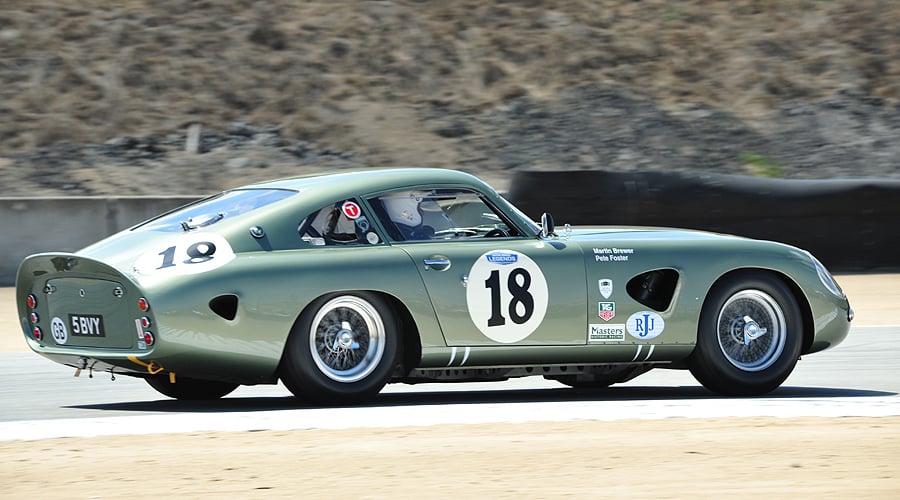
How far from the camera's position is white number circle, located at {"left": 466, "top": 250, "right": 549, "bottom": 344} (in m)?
7.36

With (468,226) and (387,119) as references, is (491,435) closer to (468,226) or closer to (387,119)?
(468,226)

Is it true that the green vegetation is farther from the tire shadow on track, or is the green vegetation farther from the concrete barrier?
the tire shadow on track

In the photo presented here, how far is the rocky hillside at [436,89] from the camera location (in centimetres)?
2388

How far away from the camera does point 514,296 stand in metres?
7.42

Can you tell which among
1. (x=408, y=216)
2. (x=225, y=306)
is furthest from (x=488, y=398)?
(x=225, y=306)

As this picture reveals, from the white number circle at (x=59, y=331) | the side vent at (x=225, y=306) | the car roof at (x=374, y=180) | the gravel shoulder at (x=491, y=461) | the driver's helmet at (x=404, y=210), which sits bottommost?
the gravel shoulder at (x=491, y=461)

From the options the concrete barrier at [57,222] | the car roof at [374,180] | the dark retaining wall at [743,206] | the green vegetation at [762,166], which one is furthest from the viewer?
the green vegetation at [762,166]

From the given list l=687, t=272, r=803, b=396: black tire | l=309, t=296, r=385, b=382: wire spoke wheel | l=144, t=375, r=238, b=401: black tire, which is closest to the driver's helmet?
l=309, t=296, r=385, b=382: wire spoke wheel

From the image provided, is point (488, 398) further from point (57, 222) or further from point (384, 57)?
point (384, 57)

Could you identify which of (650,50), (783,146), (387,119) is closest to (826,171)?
(783,146)

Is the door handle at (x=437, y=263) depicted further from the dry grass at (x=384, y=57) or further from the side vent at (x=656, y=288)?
the dry grass at (x=384, y=57)

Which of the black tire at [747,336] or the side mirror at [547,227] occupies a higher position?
the side mirror at [547,227]

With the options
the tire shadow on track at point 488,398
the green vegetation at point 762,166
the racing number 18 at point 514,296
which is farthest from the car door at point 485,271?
the green vegetation at point 762,166

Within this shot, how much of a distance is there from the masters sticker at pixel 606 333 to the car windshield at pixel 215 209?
5.74 feet
